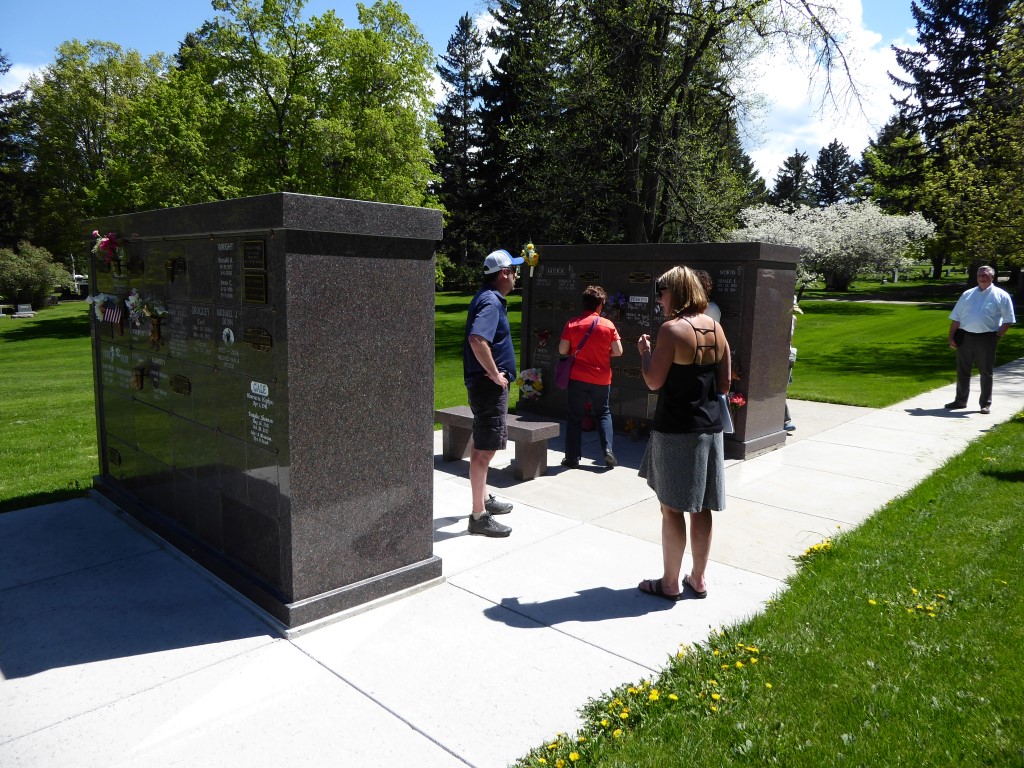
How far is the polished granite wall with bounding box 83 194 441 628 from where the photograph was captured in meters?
4.21

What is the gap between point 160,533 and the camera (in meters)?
5.66

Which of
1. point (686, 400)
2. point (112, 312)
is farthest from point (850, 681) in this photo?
point (112, 312)

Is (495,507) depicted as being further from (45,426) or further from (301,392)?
(45,426)

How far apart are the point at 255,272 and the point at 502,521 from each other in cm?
305

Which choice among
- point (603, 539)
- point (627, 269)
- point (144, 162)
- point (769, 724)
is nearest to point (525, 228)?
point (144, 162)

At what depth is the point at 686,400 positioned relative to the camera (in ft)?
14.5

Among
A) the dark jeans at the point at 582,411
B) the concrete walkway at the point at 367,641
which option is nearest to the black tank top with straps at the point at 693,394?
the concrete walkway at the point at 367,641

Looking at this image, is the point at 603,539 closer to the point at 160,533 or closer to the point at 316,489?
the point at 316,489

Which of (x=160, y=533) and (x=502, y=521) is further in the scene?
(x=502, y=521)

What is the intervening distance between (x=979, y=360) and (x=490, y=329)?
360 inches

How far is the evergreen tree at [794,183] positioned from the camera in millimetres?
84000

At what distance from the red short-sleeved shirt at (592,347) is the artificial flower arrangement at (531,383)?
89.8 inches

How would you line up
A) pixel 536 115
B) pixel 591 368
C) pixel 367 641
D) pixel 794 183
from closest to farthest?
1. pixel 367 641
2. pixel 591 368
3. pixel 536 115
4. pixel 794 183

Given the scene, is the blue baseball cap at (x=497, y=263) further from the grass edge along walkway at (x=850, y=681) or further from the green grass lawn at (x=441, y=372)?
the green grass lawn at (x=441, y=372)
